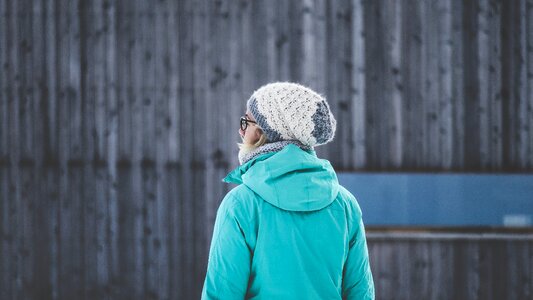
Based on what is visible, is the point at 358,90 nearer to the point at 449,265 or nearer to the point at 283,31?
the point at 283,31

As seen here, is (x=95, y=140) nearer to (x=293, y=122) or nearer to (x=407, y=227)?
(x=407, y=227)

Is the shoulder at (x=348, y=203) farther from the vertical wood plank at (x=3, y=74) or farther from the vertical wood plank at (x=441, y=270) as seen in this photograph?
the vertical wood plank at (x=3, y=74)

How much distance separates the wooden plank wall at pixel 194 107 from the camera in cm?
504

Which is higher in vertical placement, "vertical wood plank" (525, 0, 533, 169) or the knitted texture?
"vertical wood plank" (525, 0, 533, 169)

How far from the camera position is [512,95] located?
5.09m

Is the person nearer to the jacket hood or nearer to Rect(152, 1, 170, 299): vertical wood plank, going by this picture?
the jacket hood

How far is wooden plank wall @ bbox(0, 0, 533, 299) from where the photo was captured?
16.5ft

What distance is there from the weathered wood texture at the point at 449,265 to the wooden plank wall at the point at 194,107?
713 millimetres

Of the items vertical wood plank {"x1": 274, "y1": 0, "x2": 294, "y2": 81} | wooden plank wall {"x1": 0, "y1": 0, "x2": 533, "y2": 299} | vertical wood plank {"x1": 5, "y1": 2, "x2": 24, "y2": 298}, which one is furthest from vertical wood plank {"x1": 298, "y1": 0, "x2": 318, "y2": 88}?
vertical wood plank {"x1": 5, "y1": 2, "x2": 24, "y2": 298}

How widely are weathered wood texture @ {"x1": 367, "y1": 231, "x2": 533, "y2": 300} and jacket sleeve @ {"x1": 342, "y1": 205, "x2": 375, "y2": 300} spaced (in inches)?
122

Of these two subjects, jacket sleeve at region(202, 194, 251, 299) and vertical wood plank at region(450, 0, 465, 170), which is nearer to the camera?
jacket sleeve at region(202, 194, 251, 299)

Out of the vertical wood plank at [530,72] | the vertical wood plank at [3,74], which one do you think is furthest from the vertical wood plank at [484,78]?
the vertical wood plank at [3,74]

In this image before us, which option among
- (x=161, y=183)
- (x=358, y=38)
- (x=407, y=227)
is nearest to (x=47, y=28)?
(x=161, y=183)

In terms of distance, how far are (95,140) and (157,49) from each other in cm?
108
